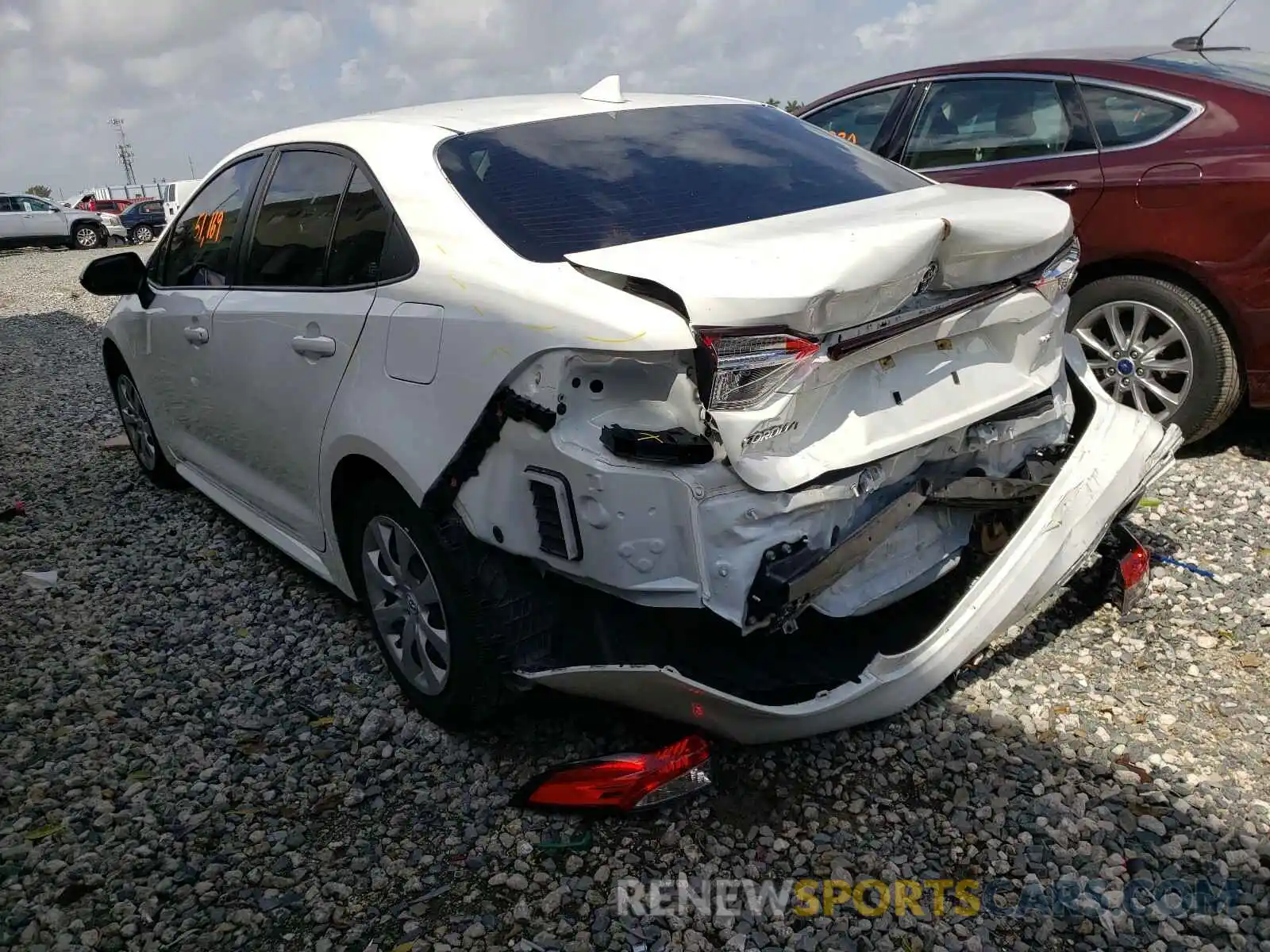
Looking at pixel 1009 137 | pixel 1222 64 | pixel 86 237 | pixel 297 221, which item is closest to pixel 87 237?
pixel 86 237

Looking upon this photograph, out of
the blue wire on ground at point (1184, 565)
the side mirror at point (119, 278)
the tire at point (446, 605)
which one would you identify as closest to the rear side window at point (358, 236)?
the tire at point (446, 605)

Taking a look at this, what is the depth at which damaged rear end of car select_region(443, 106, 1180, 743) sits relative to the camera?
2.02m

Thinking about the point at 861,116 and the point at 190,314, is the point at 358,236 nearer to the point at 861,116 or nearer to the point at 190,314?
the point at 190,314

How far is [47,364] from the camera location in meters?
9.41

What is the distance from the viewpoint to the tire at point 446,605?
2459 millimetres

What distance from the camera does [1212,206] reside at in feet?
12.8

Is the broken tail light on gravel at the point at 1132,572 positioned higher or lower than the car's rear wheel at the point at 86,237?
lower

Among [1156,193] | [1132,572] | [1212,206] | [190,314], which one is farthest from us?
[1156,193]

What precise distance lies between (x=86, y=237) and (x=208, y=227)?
26.6m

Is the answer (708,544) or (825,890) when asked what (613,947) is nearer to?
(825,890)

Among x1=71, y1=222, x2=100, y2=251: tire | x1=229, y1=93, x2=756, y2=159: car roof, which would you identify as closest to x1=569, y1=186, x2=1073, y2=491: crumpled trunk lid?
x1=229, y1=93, x2=756, y2=159: car roof

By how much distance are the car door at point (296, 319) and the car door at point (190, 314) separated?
17cm

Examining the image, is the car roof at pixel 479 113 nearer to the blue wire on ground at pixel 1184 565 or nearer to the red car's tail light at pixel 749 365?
the red car's tail light at pixel 749 365

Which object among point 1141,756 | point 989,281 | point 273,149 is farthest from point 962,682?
point 273,149
